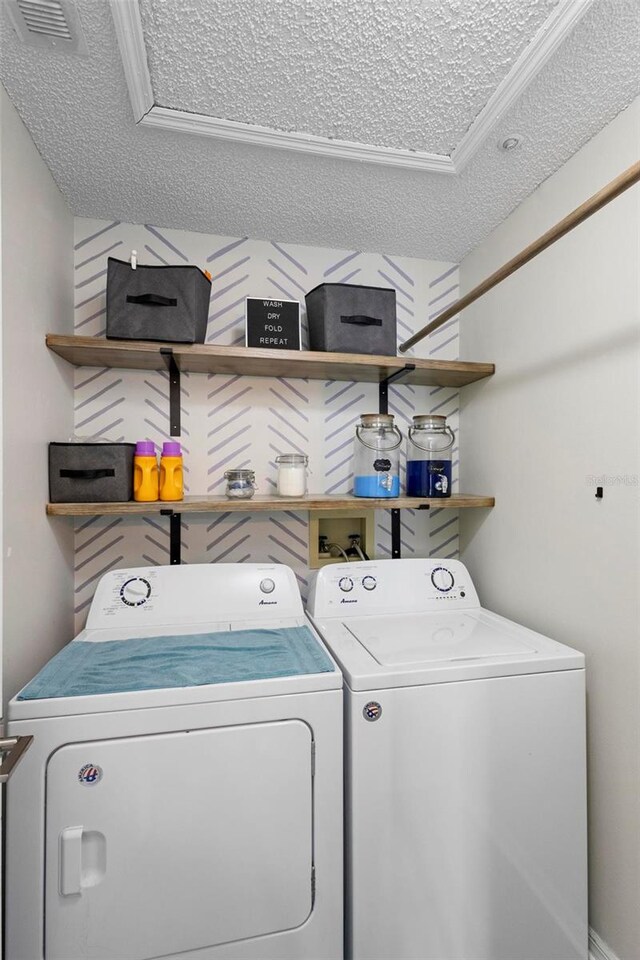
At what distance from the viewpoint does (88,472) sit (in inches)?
61.4

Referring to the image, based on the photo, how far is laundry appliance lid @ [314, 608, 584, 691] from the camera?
4.20 feet

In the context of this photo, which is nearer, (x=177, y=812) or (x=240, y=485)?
(x=177, y=812)

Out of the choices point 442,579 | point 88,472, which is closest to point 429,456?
point 442,579

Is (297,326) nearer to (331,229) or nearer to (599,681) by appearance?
(331,229)

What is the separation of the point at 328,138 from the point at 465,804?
194cm

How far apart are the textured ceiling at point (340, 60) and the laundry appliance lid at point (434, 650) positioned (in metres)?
1.53

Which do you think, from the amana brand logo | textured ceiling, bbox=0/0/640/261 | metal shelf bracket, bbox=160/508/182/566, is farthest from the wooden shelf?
textured ceiling, bbox=0/0/640/261

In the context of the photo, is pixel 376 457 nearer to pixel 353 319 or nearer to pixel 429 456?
pixel 429 456

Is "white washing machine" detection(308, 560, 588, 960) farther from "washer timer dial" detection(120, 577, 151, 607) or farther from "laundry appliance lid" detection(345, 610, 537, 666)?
"washer timer dial" detection(120, 577, 151, 607)

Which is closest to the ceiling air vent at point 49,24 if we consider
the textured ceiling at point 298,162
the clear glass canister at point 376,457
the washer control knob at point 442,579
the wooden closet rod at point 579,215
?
the textured ceiling at point 298,162

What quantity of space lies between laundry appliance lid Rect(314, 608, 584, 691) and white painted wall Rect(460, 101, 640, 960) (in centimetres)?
13

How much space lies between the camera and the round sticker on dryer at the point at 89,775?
1.11 meters

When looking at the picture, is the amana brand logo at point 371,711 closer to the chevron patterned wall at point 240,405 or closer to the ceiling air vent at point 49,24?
the chevron patterned wall at point 240,405

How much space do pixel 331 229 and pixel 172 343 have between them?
2.72ft
